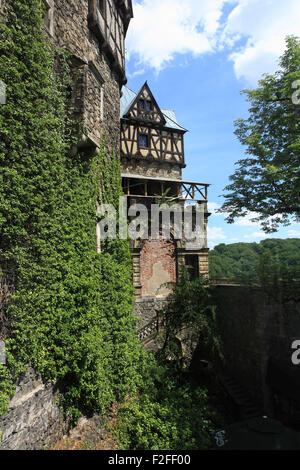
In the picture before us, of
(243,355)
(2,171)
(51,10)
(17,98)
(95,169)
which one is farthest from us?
(243,355)

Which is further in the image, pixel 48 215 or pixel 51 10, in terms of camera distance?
pixel 51 10

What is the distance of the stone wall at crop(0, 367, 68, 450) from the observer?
4.75 meters

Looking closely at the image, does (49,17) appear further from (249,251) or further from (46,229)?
(249,251)

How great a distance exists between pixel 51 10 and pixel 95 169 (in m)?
3.86

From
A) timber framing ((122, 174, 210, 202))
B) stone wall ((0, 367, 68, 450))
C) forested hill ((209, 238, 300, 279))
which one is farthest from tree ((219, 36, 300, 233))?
forested hill ((209, 238, 300, 279))

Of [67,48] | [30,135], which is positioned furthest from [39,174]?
[67,48]

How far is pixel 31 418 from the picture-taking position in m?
5.21

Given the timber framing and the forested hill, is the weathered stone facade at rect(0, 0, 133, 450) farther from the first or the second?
the forested hill

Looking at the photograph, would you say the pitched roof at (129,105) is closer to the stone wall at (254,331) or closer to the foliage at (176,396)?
the foliage at (176,396)

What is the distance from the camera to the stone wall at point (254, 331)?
10781 mm

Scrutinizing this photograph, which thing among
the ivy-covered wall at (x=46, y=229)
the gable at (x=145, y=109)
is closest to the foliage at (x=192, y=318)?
the ivy-covered wall at (x=46, y=229)

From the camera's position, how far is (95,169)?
8.57 metres
